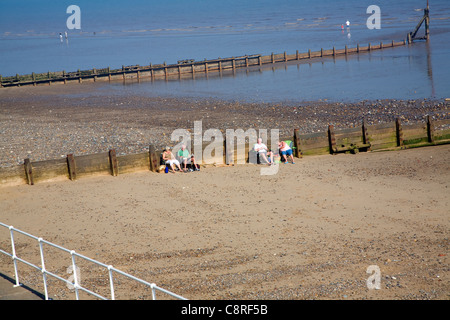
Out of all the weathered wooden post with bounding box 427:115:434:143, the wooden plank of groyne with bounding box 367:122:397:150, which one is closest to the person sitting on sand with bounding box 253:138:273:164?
the wooden plank of groyne with bounding box 367:122:397:150

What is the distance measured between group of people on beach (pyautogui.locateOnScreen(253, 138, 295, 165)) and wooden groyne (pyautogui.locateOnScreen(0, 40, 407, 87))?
118 ft

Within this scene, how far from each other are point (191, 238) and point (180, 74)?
45410mm

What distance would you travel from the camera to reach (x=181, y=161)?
1870cm

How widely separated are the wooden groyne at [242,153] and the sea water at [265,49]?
1470cm

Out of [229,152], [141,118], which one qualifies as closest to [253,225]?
[229,152]

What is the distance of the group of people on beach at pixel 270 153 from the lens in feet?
62.5

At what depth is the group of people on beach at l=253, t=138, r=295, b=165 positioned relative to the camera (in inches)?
750

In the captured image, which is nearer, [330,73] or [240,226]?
[240,226]

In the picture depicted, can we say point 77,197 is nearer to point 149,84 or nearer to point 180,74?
point 149,84

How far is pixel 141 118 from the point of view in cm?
3116

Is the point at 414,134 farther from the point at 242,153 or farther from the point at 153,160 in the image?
the point at 153,160

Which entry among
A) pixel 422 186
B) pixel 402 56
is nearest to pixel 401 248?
pixel 422 186

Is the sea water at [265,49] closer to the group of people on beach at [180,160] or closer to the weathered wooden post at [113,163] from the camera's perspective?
the group of people on beach at [180,160]

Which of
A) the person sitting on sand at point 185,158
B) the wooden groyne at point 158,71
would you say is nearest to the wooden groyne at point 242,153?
the person sitting on sand at point 185,158
